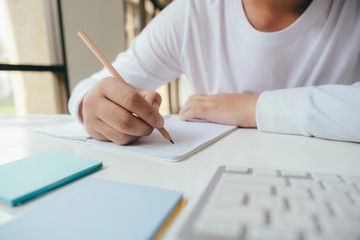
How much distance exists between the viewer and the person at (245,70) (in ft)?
1.28

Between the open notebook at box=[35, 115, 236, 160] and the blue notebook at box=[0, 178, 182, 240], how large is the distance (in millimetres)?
113

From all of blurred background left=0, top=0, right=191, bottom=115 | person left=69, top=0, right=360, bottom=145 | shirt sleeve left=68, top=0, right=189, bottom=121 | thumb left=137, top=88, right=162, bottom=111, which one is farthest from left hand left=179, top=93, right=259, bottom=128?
blurred background left=0, top=0, right=191, bottom=115

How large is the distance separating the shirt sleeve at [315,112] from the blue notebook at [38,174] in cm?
34

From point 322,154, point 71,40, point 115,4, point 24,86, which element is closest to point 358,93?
point 322,154

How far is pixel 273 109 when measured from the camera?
1.48 feet

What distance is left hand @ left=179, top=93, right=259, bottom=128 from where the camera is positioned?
498mm

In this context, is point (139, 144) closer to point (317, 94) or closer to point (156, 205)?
point (156, 205)

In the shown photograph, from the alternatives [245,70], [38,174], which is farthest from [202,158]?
[245,70]

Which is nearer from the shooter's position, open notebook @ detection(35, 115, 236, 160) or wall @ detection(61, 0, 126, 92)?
open notebook @ detection(35, 115, 236, 160)

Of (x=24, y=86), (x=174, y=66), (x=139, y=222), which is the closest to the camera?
(x=139, y=222)

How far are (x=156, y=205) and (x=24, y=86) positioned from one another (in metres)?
1.90

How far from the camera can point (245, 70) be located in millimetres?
Answer: 696

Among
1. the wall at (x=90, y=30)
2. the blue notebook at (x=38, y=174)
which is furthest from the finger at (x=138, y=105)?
the wall at (x=90, y=30)

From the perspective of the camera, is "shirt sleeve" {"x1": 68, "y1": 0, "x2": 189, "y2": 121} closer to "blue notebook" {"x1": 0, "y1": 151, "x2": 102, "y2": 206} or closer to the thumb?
the thumb
